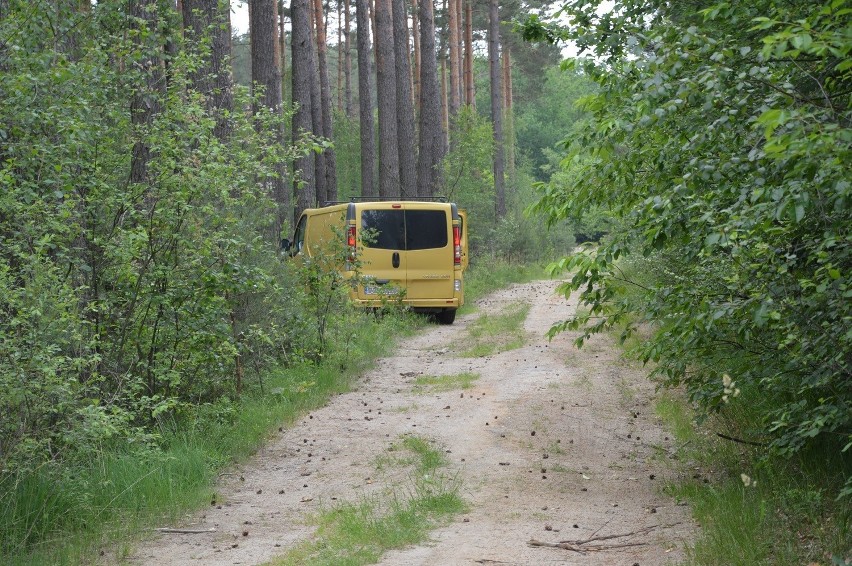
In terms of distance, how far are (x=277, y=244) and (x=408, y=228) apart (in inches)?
206

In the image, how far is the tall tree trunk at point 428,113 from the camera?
2781 centimetres

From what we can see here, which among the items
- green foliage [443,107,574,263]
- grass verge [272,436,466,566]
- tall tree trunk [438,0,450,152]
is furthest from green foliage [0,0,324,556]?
tall tree trunk [438,0,450,152]

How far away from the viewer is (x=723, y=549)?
5.70 m

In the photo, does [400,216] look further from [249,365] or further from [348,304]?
[249,365]

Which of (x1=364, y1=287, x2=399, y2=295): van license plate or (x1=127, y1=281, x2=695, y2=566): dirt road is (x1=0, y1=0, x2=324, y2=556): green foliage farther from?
(x1=364, y1=287, x2=399, y2=295): van license plate

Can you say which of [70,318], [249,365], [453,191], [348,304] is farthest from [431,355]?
[453,191]

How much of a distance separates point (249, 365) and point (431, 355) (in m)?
4.03

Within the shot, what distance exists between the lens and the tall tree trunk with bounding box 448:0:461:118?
3872 centimetres

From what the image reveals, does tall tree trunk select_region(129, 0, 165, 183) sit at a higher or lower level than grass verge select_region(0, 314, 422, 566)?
higher

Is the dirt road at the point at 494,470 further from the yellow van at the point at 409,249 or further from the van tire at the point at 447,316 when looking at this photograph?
the van tire at the point at 447,316

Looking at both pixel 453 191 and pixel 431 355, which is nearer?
pixel 431 355

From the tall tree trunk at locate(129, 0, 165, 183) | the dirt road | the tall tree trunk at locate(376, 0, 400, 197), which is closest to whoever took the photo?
the dirt road

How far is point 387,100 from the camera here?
26.3 meters

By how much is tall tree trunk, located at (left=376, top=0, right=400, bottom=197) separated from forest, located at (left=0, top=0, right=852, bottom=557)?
1249cm
